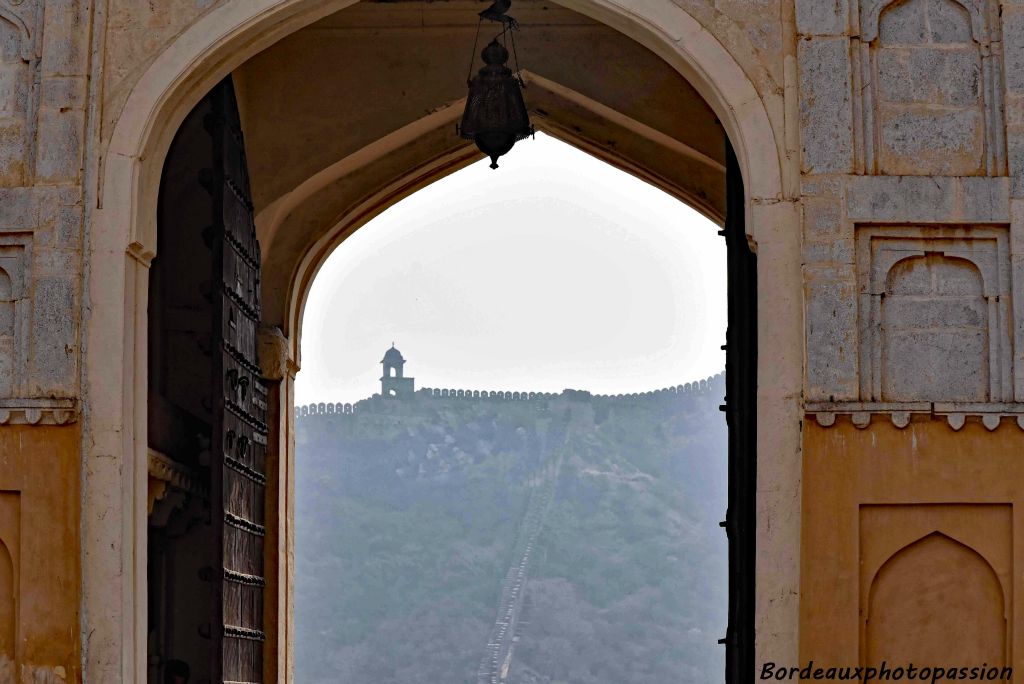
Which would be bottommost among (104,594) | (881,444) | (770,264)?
(104,594)

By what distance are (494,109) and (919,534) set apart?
2662mm

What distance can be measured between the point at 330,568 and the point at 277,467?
34183mm

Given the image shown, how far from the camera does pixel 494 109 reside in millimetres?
8211

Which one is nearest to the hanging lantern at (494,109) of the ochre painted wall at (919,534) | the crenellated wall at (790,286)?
the crenellated wall at (790,286)

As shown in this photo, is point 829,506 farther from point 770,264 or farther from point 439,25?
point 439,25

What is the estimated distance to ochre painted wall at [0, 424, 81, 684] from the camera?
22.3 feet

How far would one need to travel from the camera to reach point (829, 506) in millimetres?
6691

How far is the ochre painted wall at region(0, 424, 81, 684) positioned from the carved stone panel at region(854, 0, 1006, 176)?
3052 millimetres

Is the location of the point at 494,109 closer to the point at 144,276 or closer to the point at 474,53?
the point at 474,53

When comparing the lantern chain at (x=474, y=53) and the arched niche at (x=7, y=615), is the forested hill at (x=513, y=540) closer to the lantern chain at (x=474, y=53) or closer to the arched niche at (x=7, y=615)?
the lantern chain at (x=474, y=53)

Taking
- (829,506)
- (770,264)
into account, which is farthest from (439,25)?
(829,506)

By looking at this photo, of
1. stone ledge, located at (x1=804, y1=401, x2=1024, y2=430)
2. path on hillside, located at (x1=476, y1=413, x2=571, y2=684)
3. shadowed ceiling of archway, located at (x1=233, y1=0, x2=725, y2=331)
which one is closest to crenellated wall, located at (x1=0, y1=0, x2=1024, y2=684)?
stone ledge, located at (x1=804, y1=401, x2=1024, y2=430)

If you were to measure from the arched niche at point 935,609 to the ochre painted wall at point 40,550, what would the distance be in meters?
2.77

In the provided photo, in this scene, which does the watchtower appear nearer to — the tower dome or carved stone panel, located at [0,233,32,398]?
the tower dome
